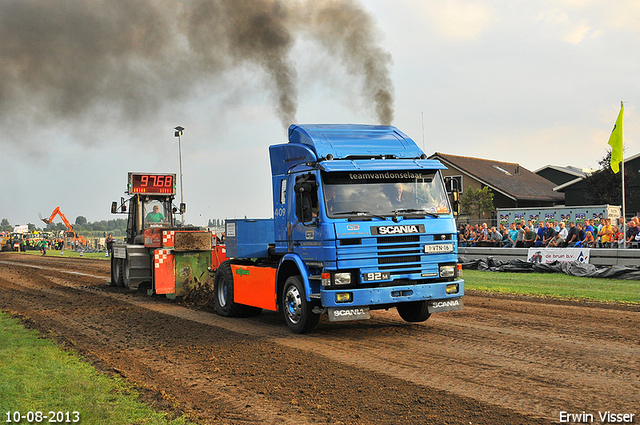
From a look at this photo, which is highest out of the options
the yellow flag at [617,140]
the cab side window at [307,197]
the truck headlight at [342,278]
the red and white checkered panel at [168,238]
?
the yellow flag at [617,140]

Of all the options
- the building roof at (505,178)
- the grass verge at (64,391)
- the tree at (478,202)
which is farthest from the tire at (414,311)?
the building roof at (505,178)

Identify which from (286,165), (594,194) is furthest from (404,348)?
(594,194)

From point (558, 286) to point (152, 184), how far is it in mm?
11886

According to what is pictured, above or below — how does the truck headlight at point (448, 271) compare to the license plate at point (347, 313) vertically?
above

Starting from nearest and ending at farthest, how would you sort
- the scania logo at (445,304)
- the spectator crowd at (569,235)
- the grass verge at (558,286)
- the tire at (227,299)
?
the scania logo at (445,304) < the tire at (227,299) < the grass verge at (558,286) < the spectator crowd at (569,235)

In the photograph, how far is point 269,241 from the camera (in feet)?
34.8

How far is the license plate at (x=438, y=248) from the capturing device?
8.85 m

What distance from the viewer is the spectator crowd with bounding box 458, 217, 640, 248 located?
19188 millimetres

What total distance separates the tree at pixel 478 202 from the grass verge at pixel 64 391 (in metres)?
33.1

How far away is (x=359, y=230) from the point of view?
8531 mm

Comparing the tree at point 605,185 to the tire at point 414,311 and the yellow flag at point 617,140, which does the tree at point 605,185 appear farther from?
the tire at point 414,311

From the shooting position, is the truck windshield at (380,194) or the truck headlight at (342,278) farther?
the truck windshield at (380,194)

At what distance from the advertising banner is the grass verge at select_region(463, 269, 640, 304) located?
91 cm

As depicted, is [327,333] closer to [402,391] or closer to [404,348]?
[404,348]
